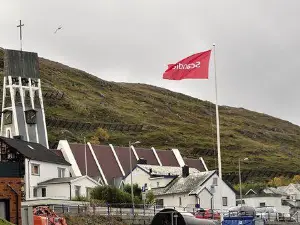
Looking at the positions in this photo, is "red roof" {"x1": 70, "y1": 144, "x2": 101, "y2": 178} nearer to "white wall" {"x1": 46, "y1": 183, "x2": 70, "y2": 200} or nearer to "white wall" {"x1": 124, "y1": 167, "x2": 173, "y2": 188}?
"white wall" {"x1": 124, "y1": 167, "x2": 173, "y2": 188}

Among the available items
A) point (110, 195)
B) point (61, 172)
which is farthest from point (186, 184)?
point (110, 195)

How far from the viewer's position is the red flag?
6488cm

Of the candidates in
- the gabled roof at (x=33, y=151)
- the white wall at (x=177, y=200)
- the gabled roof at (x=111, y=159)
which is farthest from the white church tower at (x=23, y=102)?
the white wall at (x=177, y=200)

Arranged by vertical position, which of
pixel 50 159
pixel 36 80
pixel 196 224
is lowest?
pixel 196 224

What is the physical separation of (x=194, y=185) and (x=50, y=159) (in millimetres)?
17758

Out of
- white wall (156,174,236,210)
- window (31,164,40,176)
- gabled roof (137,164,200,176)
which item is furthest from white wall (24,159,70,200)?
gabled roof (137,164,200,176)

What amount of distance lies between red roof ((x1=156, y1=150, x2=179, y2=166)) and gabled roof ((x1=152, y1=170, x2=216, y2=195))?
2646 cm

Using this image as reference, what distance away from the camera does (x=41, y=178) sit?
88.8 metres

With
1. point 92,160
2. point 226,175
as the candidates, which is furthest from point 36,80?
point 226,175

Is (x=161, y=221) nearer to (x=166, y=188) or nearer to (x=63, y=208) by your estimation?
(x=63, y=208)

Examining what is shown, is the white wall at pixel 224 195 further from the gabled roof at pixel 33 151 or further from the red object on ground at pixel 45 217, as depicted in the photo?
the red object on ground at pixel 45 217

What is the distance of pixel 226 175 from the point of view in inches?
7205

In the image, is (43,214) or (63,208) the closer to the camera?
(43,214)

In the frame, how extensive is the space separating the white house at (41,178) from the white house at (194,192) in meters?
9.41
